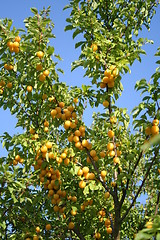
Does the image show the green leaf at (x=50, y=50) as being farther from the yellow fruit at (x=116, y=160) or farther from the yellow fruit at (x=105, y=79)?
the yellow fruit at (x=116, y=160)

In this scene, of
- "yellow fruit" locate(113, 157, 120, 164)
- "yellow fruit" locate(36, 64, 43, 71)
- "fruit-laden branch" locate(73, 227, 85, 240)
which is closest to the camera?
"yellow fruit" locate(36, 64, 43, 71)

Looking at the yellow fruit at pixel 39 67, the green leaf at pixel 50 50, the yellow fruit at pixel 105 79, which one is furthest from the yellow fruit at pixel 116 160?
the green leaf at pixel 50 50

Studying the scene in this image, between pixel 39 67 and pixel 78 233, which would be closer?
pixel 39 67

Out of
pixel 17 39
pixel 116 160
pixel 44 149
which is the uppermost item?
pixel 17 39

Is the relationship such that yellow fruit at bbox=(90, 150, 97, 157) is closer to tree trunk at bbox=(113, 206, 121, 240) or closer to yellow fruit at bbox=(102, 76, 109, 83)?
tree trunk at bbox=(113, 206, 121, 240)

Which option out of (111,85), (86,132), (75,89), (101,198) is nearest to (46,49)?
(75,89)

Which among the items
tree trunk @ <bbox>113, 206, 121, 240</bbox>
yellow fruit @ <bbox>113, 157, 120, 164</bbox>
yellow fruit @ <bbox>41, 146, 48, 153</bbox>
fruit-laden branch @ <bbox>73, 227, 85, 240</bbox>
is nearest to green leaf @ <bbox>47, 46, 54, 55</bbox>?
yellow fruit @ <bbox>41, 146, 48, 153</bbox>

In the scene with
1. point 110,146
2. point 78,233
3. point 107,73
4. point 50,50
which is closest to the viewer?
point 107,73

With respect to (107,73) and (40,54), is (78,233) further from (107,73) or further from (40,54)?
(40,54)

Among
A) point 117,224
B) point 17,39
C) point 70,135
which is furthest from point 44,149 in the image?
point 17,39

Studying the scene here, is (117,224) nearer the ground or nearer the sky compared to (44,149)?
nearer the ground

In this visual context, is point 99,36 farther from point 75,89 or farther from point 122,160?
point 122,160

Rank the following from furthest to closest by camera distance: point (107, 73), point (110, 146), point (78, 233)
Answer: point (78, 233)
point (110, 146)
point (107, 73)

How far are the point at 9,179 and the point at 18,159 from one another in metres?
0.89
